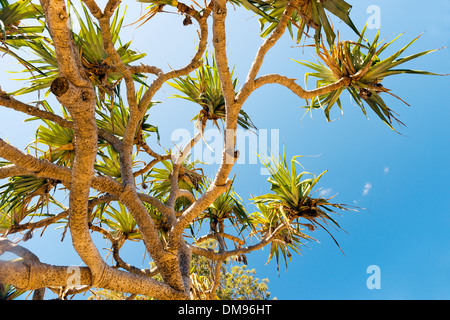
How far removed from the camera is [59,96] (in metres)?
1.36

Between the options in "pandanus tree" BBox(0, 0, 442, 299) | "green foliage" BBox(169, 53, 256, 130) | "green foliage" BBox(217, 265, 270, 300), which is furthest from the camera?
"green foliage" BBox(217, 265, 270, 300)

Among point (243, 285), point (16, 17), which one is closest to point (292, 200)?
point (16, 17)

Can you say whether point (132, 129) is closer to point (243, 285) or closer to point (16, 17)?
point (16, 17)

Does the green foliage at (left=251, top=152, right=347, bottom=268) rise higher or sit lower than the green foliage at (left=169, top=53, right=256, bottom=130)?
lower

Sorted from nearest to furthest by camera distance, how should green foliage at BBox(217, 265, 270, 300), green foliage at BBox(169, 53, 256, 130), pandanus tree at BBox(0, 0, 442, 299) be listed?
1. pandanus tree at BBox(0, 0, 442, 299)
2. green foliage at BBox(169, 53, 256, 130)
3. green foliage at BBox(217, 265, 270, 300)

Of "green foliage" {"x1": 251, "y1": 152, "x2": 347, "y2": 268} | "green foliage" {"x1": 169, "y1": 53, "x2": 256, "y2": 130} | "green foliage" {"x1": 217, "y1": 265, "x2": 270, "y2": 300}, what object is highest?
"green foliage" {"x1": 169, "y1": 53, "x2": 256, "y2": 130}

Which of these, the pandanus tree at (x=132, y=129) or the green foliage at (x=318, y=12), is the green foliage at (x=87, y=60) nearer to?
the pandanus tree at (x=132, y=129)

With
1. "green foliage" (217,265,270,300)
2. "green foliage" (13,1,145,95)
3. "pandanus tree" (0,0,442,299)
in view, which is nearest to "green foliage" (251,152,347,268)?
"pandanus tree" (0,0,442,299)

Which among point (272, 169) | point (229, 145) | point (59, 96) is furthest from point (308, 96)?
point (59, 96)

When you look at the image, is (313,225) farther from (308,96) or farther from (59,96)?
(59,96)

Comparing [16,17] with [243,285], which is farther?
[243,285]

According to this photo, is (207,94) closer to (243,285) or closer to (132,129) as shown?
(132,129)

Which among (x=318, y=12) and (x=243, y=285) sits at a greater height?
(x=318, y=12)

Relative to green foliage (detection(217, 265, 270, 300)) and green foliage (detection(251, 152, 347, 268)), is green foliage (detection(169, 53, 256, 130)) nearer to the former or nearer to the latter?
green foliage (detection(251, 152, 347, 268))
